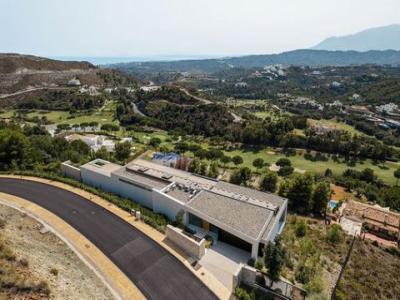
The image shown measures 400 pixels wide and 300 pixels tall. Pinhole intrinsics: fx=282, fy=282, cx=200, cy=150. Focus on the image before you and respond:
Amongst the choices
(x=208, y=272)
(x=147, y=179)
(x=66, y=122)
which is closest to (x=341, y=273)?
(x=208, y=272)

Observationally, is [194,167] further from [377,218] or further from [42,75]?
[42,75]

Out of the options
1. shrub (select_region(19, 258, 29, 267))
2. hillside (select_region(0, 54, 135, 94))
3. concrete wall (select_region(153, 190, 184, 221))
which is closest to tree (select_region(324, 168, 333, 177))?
concrete wall (select_region(153, 190, 184, 221))

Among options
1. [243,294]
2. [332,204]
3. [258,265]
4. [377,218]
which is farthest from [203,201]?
[377,218]

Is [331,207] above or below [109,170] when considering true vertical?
below

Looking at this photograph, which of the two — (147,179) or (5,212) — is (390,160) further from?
(5,212)

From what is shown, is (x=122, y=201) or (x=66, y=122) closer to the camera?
(x=122, y=201)
